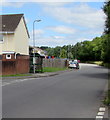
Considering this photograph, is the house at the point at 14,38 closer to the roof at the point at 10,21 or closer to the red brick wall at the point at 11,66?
the roof at the point at 10,21

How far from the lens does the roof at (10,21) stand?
120 feet

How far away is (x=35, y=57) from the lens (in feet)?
99.0

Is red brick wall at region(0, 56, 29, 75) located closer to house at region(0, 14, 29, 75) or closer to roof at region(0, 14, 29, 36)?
house at region(0, 14, 29, 75)

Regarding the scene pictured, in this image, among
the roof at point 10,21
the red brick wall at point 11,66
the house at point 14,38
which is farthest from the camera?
the roof at point 10,21

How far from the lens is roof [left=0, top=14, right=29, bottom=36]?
36469 mm

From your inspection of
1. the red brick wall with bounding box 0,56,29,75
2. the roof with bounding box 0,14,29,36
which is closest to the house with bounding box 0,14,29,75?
the roof with bounding box 0,14,29,36

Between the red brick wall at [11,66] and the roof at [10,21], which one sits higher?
the roof at [10,21]

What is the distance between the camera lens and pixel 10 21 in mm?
38219

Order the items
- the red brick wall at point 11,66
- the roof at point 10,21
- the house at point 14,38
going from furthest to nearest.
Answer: the roof at point 10,21 → the house at point 14,38 → the red brick wall at point 11,66

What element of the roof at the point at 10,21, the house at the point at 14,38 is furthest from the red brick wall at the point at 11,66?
the roof at the point at 10,21

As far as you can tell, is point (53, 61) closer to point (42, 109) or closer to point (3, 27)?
point (3, 27)

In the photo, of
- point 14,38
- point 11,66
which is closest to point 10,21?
point 14,38

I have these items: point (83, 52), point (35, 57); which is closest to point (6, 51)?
point (35, 57)

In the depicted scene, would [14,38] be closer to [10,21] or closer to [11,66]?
[10,21]
